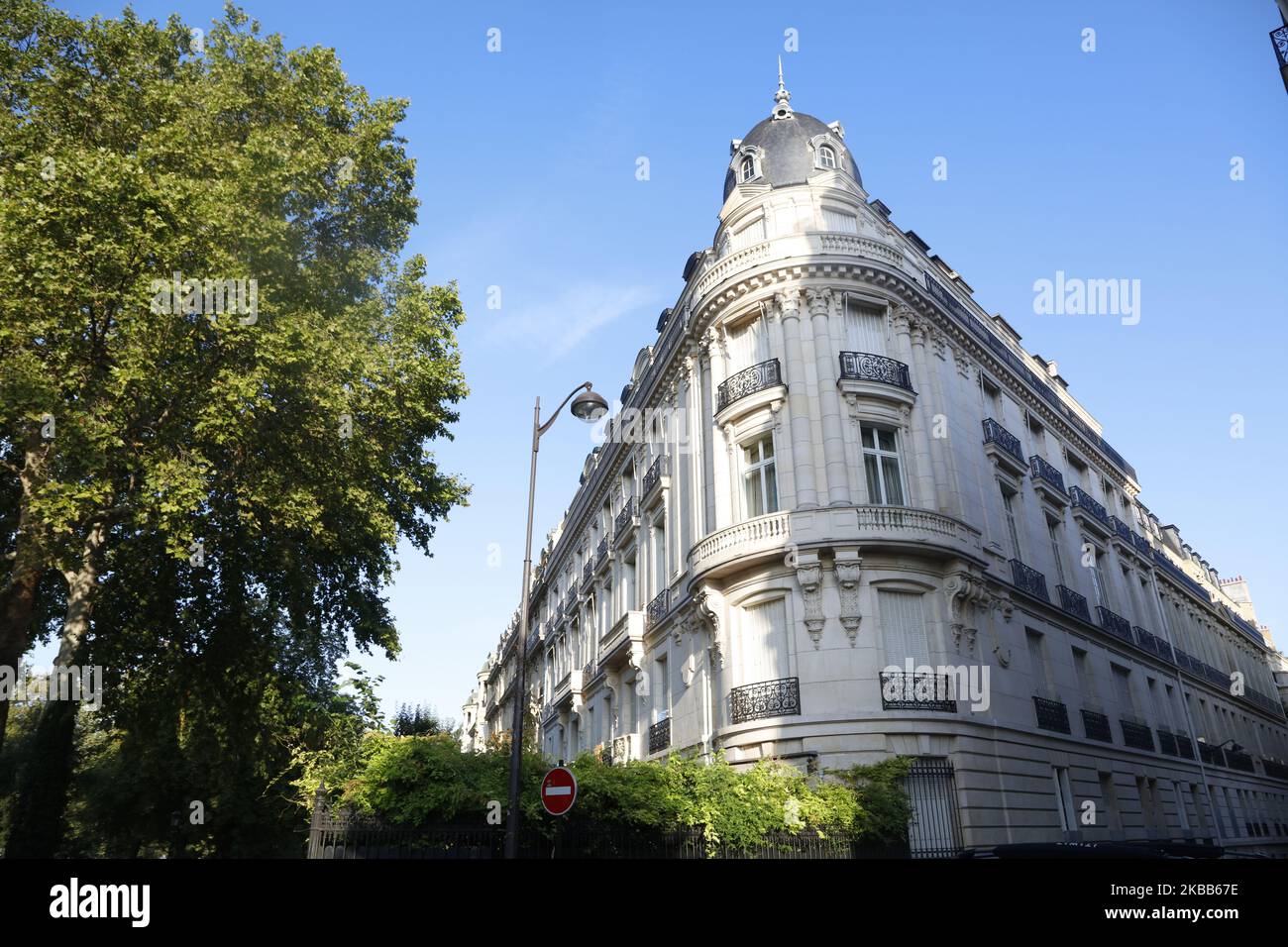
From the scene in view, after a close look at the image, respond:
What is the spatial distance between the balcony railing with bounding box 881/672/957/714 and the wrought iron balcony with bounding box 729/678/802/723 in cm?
198

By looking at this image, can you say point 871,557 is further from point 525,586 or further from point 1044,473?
point 1044,473

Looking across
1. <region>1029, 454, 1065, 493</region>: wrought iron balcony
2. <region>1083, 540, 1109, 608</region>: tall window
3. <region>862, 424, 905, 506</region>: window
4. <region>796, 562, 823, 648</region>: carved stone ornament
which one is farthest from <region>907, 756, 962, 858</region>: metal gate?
<region>1083, 540, 1109, 608</region>: tall window

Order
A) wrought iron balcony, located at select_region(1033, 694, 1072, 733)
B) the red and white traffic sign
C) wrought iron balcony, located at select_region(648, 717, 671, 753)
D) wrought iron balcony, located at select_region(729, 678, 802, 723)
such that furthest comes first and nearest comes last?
wrought iron balcony, located at select_region(648, 717, 671, 753), wrought iron balcony, located at select_region(1033, 694, 1072, 733), wrought iron balcony, located at select_region(729, 678, 802, 723), the red and white traffic sign

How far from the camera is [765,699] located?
56.0 feet

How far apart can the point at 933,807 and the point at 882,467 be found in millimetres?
8303

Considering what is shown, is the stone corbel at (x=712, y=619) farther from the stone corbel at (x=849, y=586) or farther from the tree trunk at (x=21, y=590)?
the tree trunk at (x=21, y=590)

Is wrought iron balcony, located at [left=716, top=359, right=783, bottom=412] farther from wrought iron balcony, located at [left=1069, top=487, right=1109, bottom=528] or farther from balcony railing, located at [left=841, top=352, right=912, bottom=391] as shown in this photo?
wrought iron balcony, located at [left=1069, top=487, right=1109, bottom=528]

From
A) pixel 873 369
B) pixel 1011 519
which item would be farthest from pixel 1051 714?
pixel 873 369

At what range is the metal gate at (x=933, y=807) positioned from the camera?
1563 cm

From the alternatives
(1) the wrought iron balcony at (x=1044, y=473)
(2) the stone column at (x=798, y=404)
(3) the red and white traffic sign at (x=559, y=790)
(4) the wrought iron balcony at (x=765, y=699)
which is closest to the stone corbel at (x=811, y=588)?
(4) the wrought iron balcony at (x=765, y=699)

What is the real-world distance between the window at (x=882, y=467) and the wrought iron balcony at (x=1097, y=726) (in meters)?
10.2

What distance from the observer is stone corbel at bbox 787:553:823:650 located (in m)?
17.1
